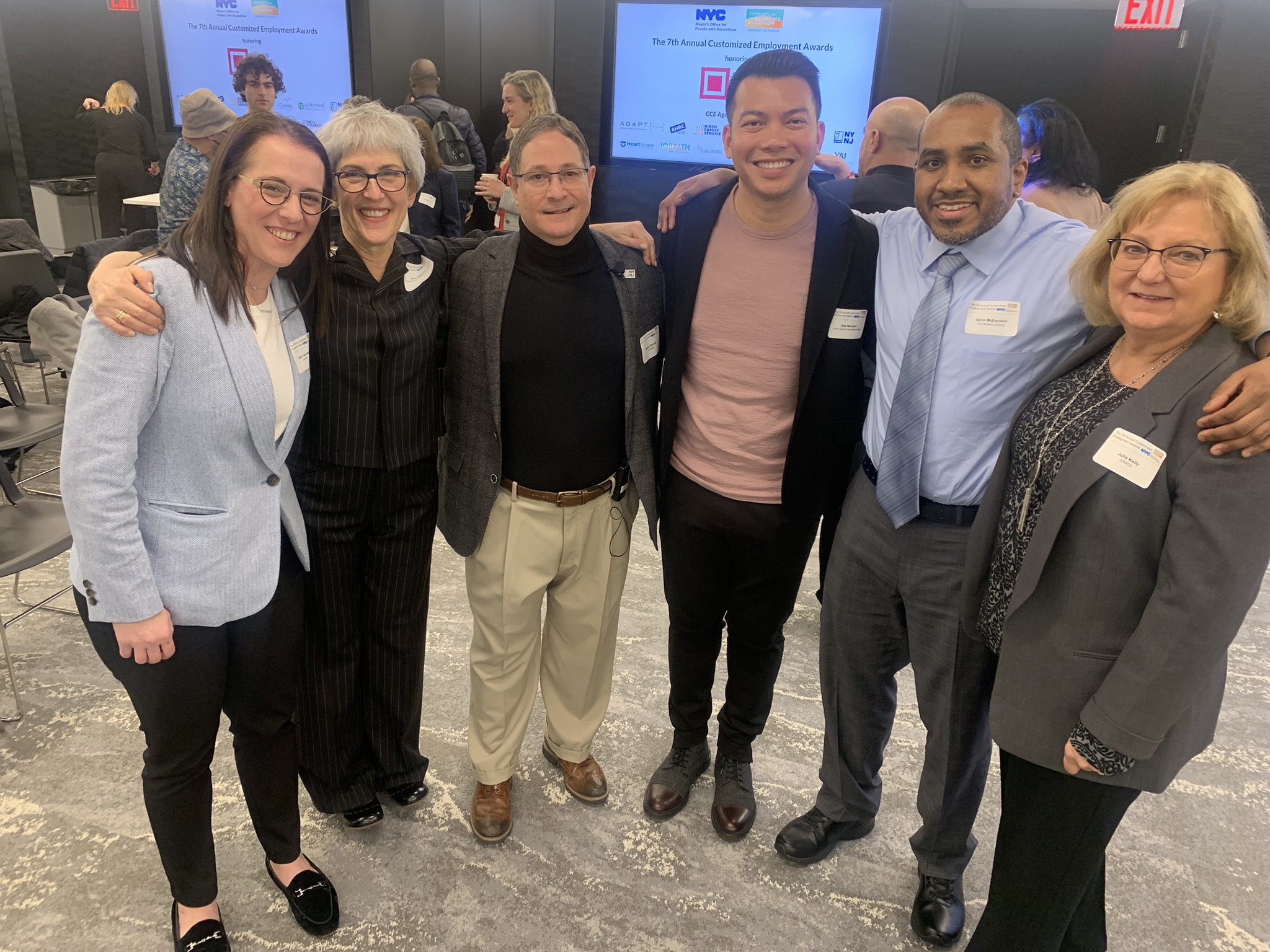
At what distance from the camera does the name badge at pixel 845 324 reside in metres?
1.88

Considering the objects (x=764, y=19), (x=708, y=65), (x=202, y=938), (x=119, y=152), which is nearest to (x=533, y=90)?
(x=708, y=65)

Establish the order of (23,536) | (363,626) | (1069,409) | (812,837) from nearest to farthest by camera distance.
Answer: (1069,409)
(363,626)
(812,837)
(23,536)

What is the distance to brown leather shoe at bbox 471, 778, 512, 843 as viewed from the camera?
2.18 meters

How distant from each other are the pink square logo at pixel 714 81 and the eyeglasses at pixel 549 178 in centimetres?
470

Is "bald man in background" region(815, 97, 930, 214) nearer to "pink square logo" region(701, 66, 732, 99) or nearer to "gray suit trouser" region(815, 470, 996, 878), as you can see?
"gray suit trouser" region(815, 470, 996, 878)

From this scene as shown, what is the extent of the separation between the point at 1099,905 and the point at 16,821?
257 cm

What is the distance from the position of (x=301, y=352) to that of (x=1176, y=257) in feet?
5.01

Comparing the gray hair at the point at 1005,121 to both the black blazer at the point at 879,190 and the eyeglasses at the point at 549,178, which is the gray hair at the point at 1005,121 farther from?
the black blazer at the point at 879,190

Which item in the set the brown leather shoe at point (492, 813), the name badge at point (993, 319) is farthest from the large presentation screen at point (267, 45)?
the name badge at point (993, 319)

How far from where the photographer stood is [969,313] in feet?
5.49

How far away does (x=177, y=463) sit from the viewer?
4.85ft

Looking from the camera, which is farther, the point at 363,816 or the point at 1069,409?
the point at 363,816

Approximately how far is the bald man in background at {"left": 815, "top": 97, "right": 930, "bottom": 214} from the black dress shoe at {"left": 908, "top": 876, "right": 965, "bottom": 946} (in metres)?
2.12

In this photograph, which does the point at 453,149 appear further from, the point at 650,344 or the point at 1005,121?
the point at 1005,121
